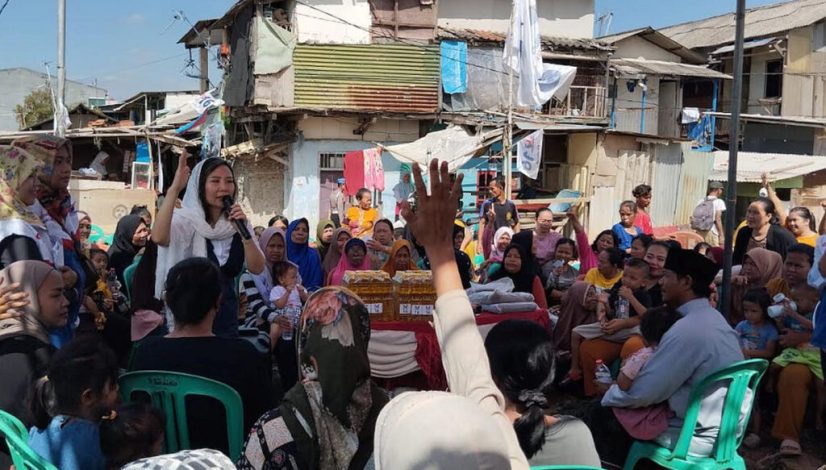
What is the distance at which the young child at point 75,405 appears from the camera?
2475mm

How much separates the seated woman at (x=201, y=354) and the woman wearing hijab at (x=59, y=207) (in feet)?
3.47

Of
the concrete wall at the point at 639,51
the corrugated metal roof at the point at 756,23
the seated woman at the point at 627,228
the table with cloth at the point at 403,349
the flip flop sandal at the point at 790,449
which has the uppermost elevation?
the corrugated metal roof at the point at 756,23

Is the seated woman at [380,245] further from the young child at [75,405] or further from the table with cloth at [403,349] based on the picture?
the young child at [75,405]

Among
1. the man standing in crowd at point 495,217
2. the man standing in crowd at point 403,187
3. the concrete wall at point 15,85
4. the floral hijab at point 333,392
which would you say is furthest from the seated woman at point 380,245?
the concrete wall at point 15,85

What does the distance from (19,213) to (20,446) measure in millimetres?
1589

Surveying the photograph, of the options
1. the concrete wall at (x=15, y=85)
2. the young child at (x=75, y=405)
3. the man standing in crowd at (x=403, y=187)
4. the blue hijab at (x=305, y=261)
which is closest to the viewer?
the young child at (x=75, y=405)

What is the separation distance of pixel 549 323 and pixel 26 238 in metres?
3.89

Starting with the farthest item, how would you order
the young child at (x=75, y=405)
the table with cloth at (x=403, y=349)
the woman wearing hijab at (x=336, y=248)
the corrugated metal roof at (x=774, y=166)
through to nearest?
1. the corrugated metal roof at (x=774, y=166)
2. the woman wearing hijab at (x=336, y=248)
3. the table with cloth at (x=403, y=349)
4. the young child at (x=75, y=405)

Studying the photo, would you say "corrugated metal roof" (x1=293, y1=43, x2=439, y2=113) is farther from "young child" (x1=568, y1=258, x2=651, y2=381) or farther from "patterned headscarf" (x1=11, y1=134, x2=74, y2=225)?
"patterned headscarf" (x1=11, y1=134, x2=74, y2=225)

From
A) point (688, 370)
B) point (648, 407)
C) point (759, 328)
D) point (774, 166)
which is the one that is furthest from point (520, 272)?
point (774, 166)

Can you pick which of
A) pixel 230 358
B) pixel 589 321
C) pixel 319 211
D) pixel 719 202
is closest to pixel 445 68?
pixel 319 211

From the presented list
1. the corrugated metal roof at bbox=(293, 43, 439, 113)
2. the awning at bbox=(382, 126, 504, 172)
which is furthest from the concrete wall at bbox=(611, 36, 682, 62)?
the awning at bbox=(382, 126, 504, 172)

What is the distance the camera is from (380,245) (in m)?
7.06

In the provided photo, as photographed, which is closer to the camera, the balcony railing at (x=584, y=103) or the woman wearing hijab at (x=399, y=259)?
the woman wearing hijab at (x=399, y=259)
